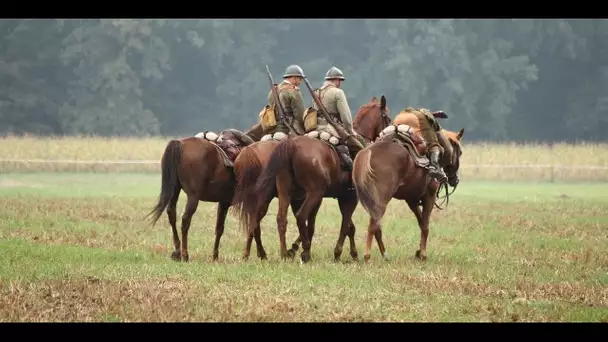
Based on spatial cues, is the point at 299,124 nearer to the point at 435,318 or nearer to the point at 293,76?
the point at 293,76

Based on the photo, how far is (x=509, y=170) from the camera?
4478cm

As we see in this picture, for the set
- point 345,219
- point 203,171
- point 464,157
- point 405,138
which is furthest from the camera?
point 464,157

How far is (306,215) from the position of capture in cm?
1673

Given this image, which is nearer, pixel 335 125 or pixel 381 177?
pixel 381 177

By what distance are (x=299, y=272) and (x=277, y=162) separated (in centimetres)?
207

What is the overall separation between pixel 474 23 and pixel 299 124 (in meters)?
56.3

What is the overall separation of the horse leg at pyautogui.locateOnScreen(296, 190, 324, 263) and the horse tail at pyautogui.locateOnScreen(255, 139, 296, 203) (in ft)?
1.63

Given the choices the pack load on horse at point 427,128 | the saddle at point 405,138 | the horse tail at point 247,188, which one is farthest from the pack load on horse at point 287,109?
the pack load on horse at point 427,128

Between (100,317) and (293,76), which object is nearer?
(100,317)

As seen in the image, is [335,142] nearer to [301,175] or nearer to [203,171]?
[301,175]

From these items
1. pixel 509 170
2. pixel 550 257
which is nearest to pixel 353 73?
pixel 509 170

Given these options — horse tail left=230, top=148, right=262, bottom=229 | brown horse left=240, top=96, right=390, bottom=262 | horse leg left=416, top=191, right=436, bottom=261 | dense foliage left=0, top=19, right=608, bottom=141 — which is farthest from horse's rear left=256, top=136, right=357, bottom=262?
dense foliage left=0, top=19, right=608, bottom=141

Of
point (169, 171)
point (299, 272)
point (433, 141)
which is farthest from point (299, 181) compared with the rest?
point (433, 141)

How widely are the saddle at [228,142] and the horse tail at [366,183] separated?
1.83 metres
